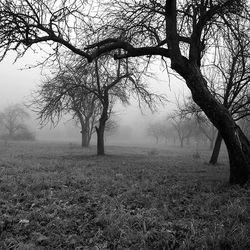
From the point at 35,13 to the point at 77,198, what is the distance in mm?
5180

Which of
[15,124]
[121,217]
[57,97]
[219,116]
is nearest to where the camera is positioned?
[121,217]

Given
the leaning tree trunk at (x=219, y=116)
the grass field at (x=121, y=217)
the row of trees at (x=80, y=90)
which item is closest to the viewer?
the grass field at (x=121, y=217)

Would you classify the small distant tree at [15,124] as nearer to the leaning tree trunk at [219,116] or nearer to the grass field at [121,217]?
the grass field at [121,217]

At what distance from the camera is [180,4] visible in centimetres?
736

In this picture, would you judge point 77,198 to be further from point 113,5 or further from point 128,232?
point 113,5

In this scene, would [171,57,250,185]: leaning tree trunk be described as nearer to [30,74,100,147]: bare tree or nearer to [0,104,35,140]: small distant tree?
[30,74,100,147]: bare tree

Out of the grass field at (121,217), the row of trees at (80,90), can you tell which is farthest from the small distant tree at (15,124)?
the grass field at (121,217)

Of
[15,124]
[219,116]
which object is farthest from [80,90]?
[15,124]

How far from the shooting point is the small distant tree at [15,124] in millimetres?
50041

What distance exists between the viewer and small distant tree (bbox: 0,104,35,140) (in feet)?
164

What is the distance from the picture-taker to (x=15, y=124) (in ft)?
182

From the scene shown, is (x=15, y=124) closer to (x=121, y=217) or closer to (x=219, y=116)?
(x=219, y=116)

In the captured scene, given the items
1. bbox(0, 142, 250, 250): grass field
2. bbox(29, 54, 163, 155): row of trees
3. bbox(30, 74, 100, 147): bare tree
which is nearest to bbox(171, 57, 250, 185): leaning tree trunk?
bbox(0, 142, 250, 250): grass field

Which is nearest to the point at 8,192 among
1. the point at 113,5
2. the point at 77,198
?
the point at 77,198
